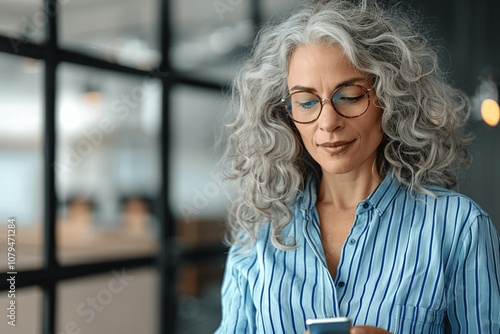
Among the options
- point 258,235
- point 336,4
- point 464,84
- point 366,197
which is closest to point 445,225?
point 366,197

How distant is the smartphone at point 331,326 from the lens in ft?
3.99

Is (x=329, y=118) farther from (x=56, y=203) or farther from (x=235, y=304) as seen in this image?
(x=56, y=203)

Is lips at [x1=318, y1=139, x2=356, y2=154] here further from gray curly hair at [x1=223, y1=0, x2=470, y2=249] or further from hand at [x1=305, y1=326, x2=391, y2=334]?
hand at [x1=305, y1=326, x2=391, y2=334]

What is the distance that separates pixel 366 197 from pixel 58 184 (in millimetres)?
1815

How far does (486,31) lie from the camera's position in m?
3.22

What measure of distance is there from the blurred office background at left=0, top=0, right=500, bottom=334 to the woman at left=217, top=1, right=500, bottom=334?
1.16 m

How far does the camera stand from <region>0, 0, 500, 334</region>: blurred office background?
2.81 meters

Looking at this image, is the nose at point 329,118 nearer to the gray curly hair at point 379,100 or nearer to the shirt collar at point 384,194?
the gray curly hair at point 379,100

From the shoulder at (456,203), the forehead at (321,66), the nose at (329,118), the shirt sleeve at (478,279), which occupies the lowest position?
the shirt sleeve at (478,279)

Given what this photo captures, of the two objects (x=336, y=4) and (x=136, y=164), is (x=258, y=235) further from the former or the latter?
(x=136, y=164)

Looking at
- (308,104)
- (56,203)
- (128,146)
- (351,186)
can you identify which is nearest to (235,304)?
(351,186)

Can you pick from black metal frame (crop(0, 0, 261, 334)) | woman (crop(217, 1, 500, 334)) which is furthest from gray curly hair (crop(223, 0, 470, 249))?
black metal frame (crop(0, 0, 261, 334))

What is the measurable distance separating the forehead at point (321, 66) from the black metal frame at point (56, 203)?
5.17ft

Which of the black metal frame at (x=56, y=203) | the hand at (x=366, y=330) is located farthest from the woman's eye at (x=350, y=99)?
the black metal frame at (x=56, y=203)
